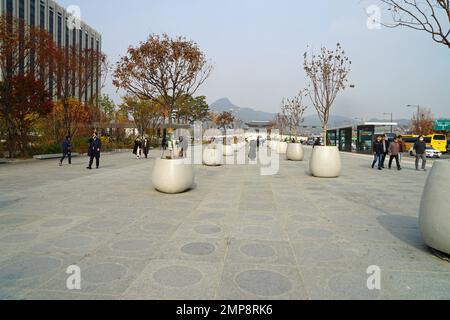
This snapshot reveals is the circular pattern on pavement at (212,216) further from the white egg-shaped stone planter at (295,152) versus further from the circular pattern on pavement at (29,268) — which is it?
the white egg-shaped stone planter at (295,152)

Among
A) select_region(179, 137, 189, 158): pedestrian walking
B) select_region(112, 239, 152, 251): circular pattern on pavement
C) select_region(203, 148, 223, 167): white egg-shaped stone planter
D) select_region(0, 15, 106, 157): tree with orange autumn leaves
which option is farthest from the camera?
select_region(0, 15, 106, 157): tree with orange autumn leaves

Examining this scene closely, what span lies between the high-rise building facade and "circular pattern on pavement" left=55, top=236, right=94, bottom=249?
132 ft

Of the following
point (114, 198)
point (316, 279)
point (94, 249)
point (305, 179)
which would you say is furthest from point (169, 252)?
point (305, 179)

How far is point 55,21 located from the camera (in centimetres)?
5591

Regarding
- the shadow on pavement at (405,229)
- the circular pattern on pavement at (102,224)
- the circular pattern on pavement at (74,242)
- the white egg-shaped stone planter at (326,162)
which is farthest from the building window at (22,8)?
the shadow on pavement at (405,229)

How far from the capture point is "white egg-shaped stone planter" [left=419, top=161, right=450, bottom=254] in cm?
344

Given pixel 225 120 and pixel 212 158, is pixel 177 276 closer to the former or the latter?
pixel 212 158

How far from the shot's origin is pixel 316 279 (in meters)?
3.02

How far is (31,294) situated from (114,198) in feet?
14.3

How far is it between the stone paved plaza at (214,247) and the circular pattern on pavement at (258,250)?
0.01 meters

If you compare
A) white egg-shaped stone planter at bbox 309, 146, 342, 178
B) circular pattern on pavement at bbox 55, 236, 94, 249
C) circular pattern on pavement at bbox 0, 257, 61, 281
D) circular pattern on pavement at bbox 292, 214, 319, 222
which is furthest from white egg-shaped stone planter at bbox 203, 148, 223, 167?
circular pattern on pavement at bbox 0, 257, 61, 281

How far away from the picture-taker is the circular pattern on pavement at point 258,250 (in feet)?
12.0

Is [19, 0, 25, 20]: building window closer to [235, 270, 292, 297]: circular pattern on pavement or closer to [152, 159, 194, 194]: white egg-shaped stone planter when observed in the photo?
[152, 159, 194, 194]: white egg-shaped stone planter
